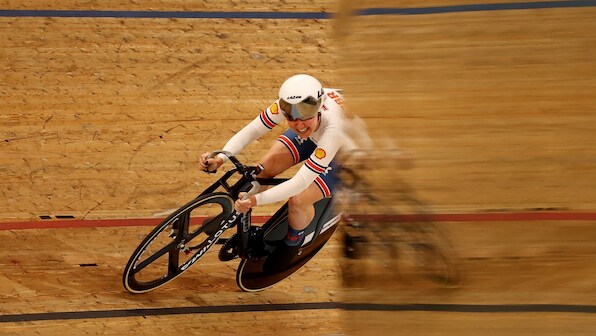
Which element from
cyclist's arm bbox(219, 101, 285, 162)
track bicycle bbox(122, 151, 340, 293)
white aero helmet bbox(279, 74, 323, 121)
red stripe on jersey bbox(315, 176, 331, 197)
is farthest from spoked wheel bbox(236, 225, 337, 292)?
white aero helmet bbox(279, 74, 323, 121)

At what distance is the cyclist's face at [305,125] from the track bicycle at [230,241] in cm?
30

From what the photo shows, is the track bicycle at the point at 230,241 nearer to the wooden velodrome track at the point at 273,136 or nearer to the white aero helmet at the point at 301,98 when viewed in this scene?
the wooden velodrome track at the point at 273,136

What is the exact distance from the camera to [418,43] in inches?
28.2

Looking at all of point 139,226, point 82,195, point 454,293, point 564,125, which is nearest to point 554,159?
point 564,125

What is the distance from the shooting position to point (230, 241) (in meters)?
3.19

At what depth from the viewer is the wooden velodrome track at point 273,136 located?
2.28 feet

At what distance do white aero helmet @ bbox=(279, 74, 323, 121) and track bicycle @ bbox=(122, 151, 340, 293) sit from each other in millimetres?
405

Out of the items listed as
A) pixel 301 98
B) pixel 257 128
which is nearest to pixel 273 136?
pixel 257 128

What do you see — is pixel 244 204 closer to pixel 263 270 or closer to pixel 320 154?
pixel 320 154

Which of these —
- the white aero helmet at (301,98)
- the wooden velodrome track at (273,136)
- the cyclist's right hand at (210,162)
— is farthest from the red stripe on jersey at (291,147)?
the wooden velodrome track at (273,136)

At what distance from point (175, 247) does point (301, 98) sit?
101cm

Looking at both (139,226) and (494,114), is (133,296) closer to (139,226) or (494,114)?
(139,226)

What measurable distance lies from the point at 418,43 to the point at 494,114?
11 centimetres

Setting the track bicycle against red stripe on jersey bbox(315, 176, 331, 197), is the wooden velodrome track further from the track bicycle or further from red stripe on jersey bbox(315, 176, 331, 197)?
red stripe on jersey bbox(315, 176, 331, 197)
